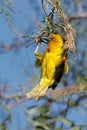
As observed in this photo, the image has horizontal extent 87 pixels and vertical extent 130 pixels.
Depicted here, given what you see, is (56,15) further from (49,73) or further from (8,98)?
(8,98)

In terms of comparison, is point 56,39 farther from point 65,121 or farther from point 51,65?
point 65,121

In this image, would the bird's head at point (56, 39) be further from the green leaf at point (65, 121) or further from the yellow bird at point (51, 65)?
the green leaf at point (65, 121)

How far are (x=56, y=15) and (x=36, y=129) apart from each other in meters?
0.29

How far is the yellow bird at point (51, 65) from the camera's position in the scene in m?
1.20

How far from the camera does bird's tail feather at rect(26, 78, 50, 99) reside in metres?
1.14

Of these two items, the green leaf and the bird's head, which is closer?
the green leaf

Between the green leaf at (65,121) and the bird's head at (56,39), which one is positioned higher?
the bird's head at (56,39)

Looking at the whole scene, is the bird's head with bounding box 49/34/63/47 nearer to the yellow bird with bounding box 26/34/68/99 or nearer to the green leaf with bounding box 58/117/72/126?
the yellow bird with bounding box 26/34/68/99

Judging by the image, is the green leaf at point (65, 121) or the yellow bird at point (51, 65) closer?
the green leaf at point (65, 121)

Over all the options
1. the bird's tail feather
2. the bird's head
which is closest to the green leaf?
the bird's tail feather

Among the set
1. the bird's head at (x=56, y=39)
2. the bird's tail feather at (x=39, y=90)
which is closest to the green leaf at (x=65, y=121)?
the bird's tail feather at (x=39, y=90)

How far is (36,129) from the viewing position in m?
1.08

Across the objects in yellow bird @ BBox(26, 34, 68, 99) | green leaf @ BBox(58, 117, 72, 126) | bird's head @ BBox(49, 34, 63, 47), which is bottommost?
green leaf @ BBox(58, 117, 72, 126)

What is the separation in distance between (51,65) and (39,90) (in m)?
0.07
